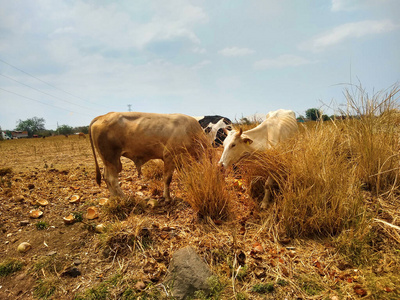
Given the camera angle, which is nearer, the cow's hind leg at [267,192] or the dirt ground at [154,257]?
the dirt ground at [154,257]

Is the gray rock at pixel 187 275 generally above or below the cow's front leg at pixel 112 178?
below

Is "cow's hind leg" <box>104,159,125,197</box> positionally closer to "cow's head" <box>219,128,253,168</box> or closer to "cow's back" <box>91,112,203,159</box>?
"cow's back" <box>91,112,203,159</box>

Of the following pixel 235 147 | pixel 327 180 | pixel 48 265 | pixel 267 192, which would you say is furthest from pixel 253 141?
pixel 48 265

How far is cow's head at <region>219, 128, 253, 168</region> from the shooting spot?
346 centimetres

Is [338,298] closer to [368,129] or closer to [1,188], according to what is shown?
[368,129]

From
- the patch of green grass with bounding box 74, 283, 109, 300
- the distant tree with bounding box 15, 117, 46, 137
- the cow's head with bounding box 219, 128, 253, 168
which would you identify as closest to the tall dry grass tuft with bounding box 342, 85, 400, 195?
the cow's head with bounding box 219, 128, 253, 168

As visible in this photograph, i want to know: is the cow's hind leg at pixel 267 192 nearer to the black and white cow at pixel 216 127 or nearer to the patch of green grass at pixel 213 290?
the patch of green grass at pixel 213 290

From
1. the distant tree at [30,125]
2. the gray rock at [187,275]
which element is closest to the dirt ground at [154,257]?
the gray rock at [187,275]

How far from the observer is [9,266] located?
2.30 m

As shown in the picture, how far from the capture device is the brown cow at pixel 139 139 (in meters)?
3.50

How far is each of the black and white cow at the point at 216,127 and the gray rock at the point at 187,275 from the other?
3.64 metres

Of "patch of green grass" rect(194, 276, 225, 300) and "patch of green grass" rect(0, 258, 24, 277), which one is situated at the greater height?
"patch of green grass" rect(0, 258, 24, 277)

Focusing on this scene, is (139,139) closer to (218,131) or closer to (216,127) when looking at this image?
(218,131)

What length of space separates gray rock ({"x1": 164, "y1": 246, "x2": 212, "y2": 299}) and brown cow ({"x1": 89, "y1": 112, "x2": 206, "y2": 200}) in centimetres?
157
